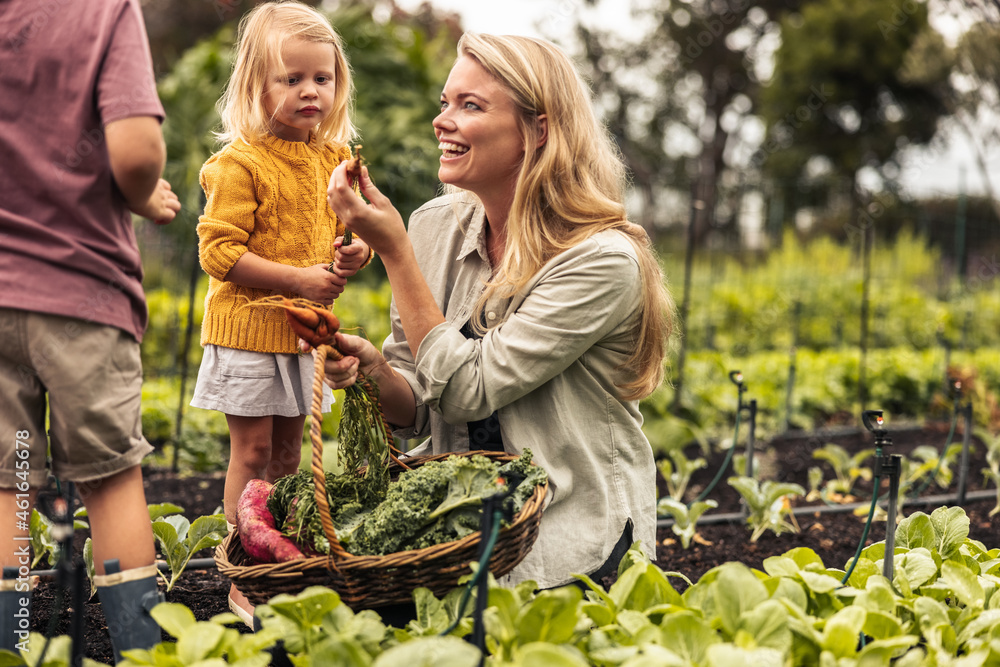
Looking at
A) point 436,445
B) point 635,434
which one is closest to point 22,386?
point 436,445

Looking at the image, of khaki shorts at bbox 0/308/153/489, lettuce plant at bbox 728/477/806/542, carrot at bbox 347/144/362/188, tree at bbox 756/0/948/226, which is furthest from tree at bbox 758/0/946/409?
khaki shorts at bbox 0/308/153/489

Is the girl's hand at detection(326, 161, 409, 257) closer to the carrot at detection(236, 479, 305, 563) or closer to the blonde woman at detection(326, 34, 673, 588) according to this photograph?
the blonde woman at detection(326, 34, 673, 588)

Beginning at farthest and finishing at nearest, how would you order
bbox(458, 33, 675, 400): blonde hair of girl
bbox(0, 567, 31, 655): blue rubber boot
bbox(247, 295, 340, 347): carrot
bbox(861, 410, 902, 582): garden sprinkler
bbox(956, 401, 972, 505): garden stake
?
bbox(956, 401, 972, 505): garden stake
bbox(458, 33, 675, 400): blonde hair of girl
bbox(861, 410, 902, 582): garden sprinkler
bbox(247, 295, 340, 347): carrot
bbox(0, 567, 31, 655): blue rubber boot

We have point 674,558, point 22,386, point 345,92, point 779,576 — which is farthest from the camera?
point 674,558

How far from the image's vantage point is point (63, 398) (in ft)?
5.05

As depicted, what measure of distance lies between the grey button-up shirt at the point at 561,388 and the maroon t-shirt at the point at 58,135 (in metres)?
0.74

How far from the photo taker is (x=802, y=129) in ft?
59.4

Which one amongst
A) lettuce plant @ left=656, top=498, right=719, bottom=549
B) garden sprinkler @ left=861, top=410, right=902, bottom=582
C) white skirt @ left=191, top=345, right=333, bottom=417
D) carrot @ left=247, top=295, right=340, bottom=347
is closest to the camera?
carrot @ left=247, top=295, right=340, bottom=347

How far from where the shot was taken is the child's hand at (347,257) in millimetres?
1966

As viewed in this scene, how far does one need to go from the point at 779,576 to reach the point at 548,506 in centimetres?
53

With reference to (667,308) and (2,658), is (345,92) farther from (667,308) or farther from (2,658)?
(2,658)

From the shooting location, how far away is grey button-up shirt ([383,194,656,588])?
1938mm

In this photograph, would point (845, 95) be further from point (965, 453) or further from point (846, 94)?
point (965, 453)

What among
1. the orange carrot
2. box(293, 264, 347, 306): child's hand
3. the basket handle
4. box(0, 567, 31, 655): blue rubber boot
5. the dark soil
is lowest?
the dark soil
